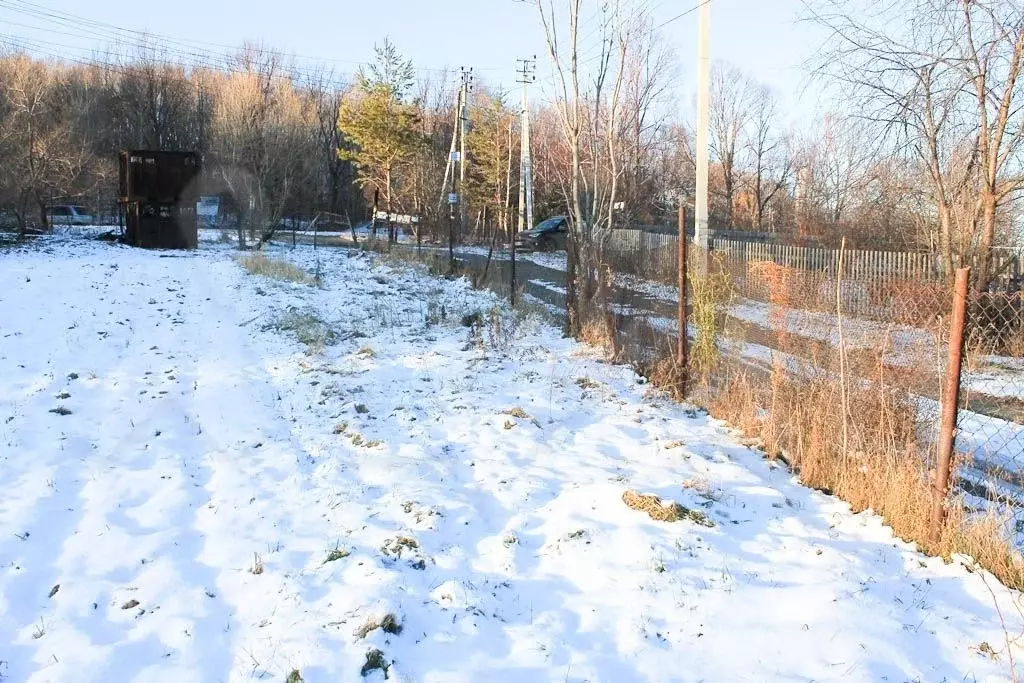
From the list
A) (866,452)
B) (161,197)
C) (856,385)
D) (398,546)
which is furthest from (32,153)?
(866,452)

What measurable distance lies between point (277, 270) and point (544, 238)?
42.5 ft

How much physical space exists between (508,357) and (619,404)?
2.23 m

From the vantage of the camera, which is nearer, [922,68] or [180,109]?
[922,68]

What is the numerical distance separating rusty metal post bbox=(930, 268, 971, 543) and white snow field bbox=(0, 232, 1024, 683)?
29cm

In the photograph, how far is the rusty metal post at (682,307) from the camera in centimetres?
707

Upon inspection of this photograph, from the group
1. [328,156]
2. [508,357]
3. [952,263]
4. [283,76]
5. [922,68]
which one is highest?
[283,76]

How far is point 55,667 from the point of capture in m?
3.17

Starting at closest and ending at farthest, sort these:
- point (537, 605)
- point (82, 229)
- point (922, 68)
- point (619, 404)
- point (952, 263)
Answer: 1. point (537, 605)
2. point (619, 404)
3. point (922, 68)
4. point (952, 263)
5. point (82, 229)

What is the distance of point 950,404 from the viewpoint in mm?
3975

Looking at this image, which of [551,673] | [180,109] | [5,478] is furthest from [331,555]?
[180,109]

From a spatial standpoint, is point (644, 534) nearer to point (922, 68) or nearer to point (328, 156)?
point (922, 68)

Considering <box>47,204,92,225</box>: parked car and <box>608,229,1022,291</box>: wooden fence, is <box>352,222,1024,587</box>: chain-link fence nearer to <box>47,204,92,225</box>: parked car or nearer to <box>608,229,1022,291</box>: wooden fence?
<box>608,229,1022,291</box>: wooden fence

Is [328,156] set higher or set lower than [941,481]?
higher

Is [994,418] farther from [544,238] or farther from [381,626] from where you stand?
[544,238]
